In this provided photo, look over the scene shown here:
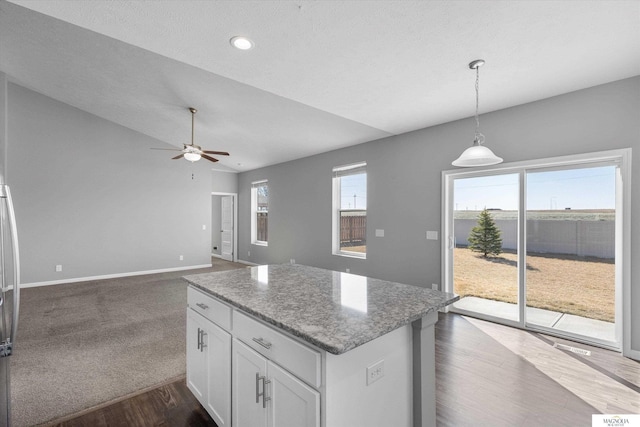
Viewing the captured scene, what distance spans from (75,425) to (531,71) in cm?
457

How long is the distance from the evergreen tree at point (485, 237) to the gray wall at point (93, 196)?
6.37m

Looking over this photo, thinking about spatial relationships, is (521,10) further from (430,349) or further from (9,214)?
(9,214)

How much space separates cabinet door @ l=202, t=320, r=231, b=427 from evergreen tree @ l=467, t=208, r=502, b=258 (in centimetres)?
350

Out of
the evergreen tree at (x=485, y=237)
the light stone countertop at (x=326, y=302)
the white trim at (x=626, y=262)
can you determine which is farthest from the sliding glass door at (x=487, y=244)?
the light stone countertop at (x=326, y=302)

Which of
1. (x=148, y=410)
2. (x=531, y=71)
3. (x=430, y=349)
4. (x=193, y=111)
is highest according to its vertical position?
(x=193, y=111)

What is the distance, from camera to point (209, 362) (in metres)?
1.81

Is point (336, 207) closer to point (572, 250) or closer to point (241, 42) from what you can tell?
point (572, 250)

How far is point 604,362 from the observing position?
261 cm

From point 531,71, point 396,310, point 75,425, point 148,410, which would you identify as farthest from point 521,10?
point 75,425

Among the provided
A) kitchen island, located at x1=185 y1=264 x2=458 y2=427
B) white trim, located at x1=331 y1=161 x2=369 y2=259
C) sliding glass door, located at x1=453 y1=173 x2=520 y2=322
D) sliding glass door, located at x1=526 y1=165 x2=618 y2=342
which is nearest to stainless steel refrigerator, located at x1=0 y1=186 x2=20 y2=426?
kitchen island, located at x1=185 y1=264 x2=458 y2=427

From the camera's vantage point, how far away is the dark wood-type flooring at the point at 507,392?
75.7 inches

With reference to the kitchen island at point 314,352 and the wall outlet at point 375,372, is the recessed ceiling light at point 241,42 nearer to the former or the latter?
the kitchen island at point 314,352

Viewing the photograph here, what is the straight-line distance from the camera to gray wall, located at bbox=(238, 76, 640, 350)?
111 inches

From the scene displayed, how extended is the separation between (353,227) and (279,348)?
4.32 metres
